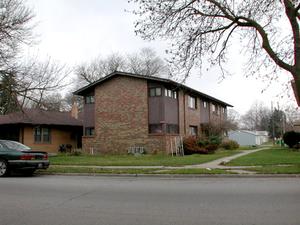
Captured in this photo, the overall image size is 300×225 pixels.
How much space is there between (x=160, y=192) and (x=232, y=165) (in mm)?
8837

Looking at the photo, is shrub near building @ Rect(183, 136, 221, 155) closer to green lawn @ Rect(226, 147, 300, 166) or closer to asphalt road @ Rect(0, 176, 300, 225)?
green lawn @ Rect(226, 147, 300, 166)

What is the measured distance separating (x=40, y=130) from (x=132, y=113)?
10761 mm

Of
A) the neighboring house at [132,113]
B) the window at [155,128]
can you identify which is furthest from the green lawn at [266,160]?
the neighboring house at [132,113]

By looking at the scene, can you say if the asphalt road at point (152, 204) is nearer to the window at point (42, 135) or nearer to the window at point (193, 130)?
the window at point (193, 130)

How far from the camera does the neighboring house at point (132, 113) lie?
2844 centimetres

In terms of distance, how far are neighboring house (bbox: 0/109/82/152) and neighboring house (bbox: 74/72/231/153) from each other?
16.9 ft

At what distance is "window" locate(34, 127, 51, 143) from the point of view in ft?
114

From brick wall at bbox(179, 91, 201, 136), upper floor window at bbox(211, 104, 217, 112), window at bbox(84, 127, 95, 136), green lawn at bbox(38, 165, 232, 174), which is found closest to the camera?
green lawn at bbox(38, 165, 232, 174)

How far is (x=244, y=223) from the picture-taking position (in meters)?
6.59

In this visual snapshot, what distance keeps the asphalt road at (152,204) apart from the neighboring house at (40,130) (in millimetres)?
22287

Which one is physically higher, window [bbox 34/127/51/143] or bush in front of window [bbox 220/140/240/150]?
window [bbox 34/127/51/143]

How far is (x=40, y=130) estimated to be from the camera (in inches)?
1378

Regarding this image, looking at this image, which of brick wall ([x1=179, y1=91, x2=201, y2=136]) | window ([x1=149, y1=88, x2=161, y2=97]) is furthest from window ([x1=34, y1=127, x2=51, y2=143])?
brick wall ([x1=179, y1=91, x2=201, y2=136])

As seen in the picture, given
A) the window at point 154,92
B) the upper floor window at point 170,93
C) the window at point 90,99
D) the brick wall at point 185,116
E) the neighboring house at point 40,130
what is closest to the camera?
the window at point 154,92
